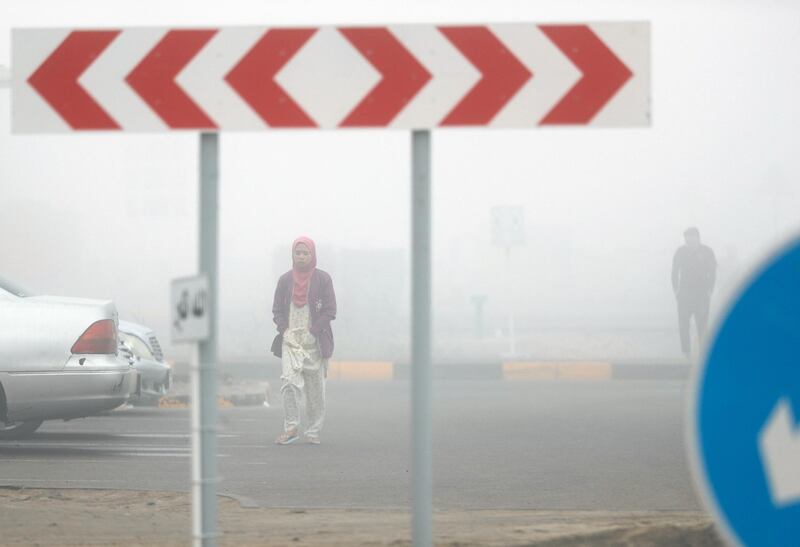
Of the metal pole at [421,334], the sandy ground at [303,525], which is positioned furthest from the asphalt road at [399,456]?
the metal pole at [421,334]

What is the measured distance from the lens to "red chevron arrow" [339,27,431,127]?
5.02 meters

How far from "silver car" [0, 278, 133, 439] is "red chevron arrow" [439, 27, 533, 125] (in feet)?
21.4

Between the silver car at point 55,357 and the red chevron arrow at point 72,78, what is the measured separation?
5.96 m

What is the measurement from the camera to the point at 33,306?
10.9 m

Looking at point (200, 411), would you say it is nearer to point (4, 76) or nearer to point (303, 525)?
point (303, 525)

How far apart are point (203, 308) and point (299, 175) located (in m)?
20.9

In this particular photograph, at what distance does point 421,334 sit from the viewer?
502 cm

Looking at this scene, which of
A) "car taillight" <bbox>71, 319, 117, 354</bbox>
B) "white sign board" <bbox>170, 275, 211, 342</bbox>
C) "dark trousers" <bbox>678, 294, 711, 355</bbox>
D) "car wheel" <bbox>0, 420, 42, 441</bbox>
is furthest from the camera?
"dark trousers" <bbox>678, 294, 711, 355</bbox>

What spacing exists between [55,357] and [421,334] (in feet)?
21.0

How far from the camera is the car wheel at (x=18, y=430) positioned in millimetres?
12289

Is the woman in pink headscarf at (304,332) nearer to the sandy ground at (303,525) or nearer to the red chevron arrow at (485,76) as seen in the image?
the sandy ground at (303,525)

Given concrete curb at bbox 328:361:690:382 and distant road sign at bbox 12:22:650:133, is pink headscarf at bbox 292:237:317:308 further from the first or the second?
concrete curb at bbox 328:361:690:382

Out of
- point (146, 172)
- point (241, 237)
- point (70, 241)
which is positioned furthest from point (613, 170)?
point (70, 241)

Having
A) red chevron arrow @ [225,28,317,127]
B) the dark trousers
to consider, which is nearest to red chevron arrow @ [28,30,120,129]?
red chevron arrow @ [225,28,317,127]
